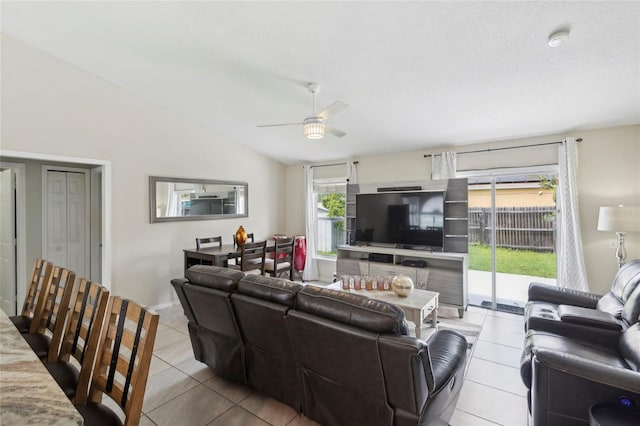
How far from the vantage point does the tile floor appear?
2.13 metres

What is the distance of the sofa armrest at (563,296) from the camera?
9.74ft

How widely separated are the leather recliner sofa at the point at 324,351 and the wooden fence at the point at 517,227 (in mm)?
2863

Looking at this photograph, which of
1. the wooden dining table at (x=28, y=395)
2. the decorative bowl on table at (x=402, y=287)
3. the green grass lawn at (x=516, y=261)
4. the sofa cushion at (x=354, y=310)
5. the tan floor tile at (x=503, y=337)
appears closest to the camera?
the wooden dining table at (x=28, y=395)

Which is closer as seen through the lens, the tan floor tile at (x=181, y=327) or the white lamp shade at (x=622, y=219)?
the white lamp shade at (x=622, y=219)

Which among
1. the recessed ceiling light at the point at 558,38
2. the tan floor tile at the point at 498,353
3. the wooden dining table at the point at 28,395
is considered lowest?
the tan floor tile at the point at 498,353

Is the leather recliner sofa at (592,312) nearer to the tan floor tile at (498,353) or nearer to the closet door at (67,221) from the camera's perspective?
the tan floor tile at (498,353)

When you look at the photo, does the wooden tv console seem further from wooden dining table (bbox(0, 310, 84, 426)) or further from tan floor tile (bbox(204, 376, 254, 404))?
wooden dining table (bbox(0, 310, 84, 426))

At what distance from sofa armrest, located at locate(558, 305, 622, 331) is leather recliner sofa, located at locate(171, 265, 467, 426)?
104 centimetres

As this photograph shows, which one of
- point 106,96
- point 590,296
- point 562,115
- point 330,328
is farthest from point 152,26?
point 590,296

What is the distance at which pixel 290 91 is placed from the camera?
3.59 metres

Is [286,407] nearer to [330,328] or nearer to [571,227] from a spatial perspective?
[330,328]

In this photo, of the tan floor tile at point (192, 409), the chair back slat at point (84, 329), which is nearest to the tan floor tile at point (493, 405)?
the tan floor tile at point (192, 409)

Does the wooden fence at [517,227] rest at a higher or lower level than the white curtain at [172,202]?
lower

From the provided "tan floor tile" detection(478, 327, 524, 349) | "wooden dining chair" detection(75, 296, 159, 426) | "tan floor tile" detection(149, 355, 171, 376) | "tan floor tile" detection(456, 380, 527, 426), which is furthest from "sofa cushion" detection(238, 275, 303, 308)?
"tan floor tile" detection(478, 327, 524, 349)
